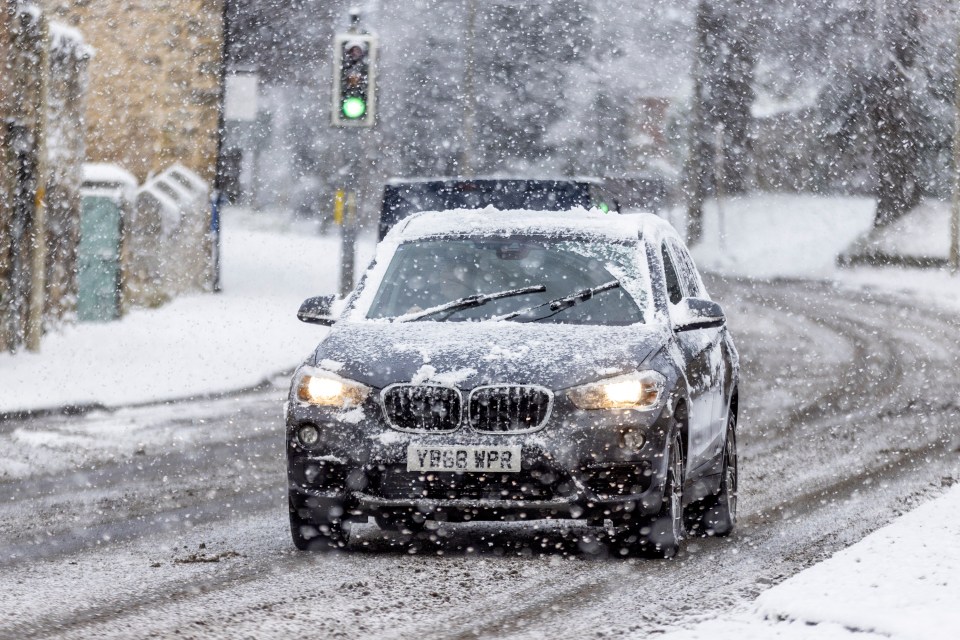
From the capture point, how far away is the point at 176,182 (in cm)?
2988

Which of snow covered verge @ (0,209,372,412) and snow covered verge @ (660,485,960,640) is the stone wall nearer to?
snow covered verge @ (0,209,372,412)

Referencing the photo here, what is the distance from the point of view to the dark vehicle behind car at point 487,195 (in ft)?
54.5

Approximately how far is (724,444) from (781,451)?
12.9 feet

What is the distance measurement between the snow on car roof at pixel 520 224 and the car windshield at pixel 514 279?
0.21 ft

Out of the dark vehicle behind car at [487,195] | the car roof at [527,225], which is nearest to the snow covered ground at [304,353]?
the car roof at [527,225]

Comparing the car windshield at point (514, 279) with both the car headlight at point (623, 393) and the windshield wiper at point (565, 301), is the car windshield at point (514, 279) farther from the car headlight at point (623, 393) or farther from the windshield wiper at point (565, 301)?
the car headlight at point (623, 393)

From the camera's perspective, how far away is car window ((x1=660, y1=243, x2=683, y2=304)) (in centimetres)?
888

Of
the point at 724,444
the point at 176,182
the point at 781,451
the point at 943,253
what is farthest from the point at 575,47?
the point at 724,444

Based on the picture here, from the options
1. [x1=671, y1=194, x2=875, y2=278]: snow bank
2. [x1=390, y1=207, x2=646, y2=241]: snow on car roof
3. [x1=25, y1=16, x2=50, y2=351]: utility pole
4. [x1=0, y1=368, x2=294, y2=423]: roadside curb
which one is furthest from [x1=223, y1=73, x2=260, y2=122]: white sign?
[x1=671, y1=194, x2=875, y2=278]: snow bank

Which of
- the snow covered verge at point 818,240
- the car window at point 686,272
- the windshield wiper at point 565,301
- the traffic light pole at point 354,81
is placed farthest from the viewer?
the snow covered verge at point 818,240

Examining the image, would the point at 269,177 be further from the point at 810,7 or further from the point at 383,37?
the point at 810,7

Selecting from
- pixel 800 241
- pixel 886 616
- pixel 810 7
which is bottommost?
pixel 800 241

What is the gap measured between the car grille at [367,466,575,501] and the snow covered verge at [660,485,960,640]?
1178mm

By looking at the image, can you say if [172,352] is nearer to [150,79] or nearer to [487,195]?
[487,195]
